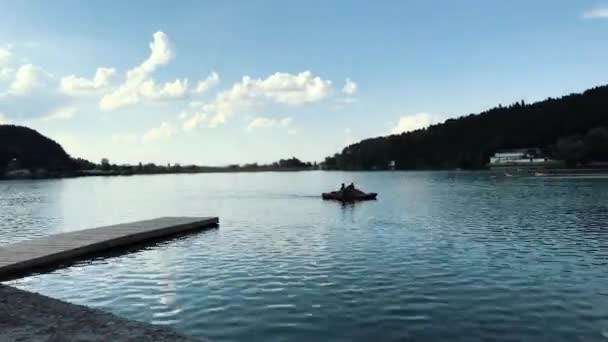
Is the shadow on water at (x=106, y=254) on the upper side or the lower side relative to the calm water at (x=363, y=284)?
upper

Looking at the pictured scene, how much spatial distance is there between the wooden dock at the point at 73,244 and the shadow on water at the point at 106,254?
0.08 metres

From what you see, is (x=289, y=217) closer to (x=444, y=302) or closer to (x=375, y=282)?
(x=375, y=282)

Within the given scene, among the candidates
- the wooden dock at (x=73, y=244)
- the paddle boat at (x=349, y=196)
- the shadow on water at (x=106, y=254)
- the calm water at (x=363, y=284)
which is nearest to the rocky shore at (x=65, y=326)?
the calm water at (x=363, y=284)

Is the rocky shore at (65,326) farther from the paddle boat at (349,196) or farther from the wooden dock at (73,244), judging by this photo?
the paddle boat at (349,196)

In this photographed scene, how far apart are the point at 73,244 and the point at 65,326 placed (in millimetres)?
15803

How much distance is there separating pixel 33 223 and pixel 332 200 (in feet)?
131

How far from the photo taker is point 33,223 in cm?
4769

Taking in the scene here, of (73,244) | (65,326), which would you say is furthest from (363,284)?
(73,244)

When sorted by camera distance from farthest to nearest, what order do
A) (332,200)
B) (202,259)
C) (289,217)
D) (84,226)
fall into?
(332,200) < (289,217) < (84,226) < (202,259)

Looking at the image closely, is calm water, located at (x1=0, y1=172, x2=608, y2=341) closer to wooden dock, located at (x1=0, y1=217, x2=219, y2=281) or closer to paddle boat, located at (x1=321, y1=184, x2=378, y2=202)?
wooden dock, located at (x1=0, y1=217, x2=219, y2=281)

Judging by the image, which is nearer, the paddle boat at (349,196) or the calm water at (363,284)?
the calm water at (363,284)

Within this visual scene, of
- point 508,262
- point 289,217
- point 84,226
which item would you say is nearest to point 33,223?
point 84,226

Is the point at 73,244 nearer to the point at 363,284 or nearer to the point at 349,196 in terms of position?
the point at 363,284

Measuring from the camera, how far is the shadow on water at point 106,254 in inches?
860
